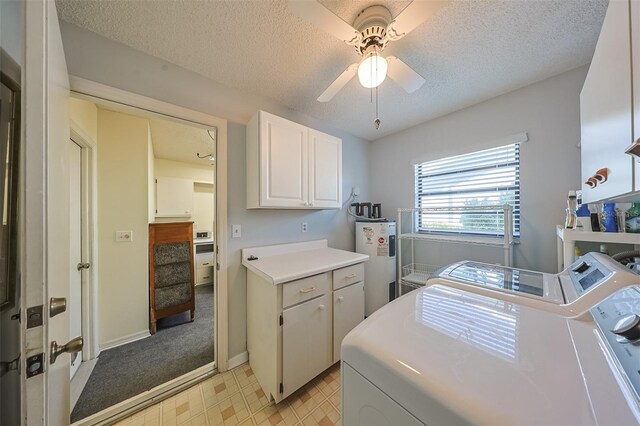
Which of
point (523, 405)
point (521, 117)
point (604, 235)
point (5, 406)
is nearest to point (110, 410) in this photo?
point (5, 406)

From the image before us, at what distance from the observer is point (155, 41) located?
1325 mm

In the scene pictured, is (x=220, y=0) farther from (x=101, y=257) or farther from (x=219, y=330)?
(x=101, y=257)

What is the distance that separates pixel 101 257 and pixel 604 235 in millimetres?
3579

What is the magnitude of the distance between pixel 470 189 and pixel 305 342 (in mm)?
2131

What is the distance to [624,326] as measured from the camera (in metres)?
0.50

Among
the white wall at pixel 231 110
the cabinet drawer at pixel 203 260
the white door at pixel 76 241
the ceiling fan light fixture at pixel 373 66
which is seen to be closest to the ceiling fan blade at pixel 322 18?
the ceiling fan light fixture at pixel 373 66

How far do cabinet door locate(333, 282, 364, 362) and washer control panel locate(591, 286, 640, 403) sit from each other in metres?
1.29

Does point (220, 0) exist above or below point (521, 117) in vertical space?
above

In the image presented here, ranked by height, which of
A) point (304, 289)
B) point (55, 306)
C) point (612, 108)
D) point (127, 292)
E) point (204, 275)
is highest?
point (612, 108)

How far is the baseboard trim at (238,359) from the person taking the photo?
1.72 metres

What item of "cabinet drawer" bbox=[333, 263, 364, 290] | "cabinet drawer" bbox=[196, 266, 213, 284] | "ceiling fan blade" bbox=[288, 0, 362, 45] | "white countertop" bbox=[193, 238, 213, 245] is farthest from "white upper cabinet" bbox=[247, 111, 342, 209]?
"cabinet drawer" bbox=[196, 266, 213, 284]

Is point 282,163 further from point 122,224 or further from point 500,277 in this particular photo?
point 122,224

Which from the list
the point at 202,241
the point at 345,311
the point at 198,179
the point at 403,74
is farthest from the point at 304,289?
the point at 198,179

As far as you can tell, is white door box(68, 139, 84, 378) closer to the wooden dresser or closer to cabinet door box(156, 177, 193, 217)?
the wooden dresser
